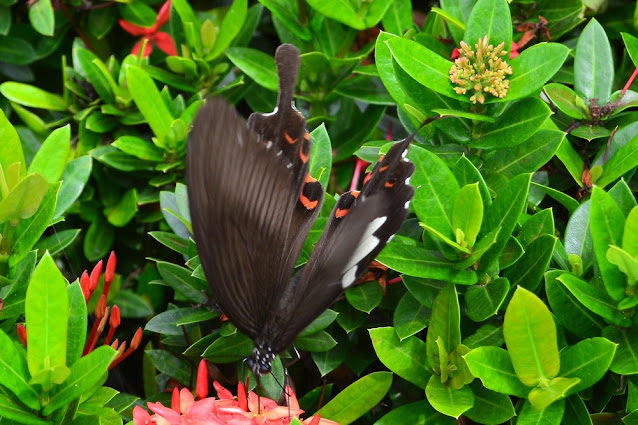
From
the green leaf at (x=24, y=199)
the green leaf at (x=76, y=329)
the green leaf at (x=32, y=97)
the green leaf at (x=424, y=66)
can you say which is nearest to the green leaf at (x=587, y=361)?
the green leaf at (x=424, y=66)

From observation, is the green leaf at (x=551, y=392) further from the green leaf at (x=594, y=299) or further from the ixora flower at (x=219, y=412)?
the ixora flower at (x=219, y=412)

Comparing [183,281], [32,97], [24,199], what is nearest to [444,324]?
[183,281]

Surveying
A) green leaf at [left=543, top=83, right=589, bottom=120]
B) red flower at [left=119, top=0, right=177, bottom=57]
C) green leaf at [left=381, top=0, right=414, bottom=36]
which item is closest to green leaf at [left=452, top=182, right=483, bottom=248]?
green leaf at [left=543, top=83, right=589, bottom=120]

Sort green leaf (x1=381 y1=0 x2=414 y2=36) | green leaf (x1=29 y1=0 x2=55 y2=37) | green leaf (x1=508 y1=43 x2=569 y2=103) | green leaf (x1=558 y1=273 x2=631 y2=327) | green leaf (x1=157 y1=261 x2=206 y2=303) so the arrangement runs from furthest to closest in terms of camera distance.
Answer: green leaf (x1=29 y1=0 x2=55 y2=37) → green leaf (x1=381 y1=0 x2=414 y2=36) → green leaf (x1=157 y1=261 x2=206 y2=303) → green leaf (x1=508 y1=43 x2=569 y2=103) → green leaf (x1=558 y1=273 x2=631 y2=327)

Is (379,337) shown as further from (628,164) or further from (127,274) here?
(127,274)

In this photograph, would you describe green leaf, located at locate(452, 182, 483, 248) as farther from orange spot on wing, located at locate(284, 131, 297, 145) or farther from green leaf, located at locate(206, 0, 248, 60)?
green leaf, located at locate(206, 0, 248, 60)

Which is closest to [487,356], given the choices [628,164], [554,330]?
[554,330]
